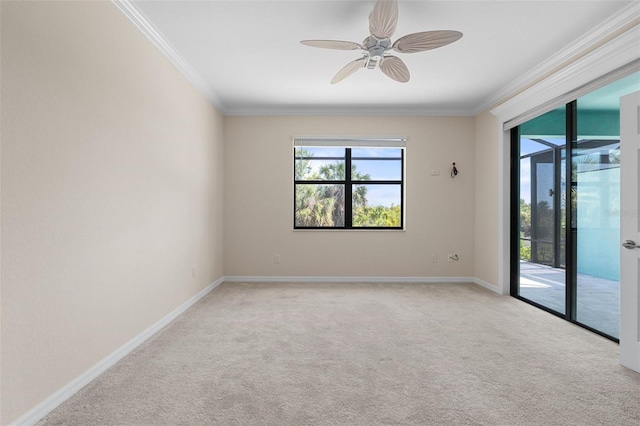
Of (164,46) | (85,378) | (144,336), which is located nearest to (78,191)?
(85,378)

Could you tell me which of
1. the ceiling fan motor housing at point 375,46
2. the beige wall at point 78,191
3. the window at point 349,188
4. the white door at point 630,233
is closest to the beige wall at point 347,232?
the window at point 349,188

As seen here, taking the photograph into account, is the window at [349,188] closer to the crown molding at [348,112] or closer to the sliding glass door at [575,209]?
the crown molding at [348,112]

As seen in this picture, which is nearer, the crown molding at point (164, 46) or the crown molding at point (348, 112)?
the crown molding at point (164, 46)

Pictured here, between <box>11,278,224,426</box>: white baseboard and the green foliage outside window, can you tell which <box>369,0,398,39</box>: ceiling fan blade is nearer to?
the green foliage outside window

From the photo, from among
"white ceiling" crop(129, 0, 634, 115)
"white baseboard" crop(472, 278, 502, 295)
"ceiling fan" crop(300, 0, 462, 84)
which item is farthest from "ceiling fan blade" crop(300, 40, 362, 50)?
"white baseboard" crop(472, 278, 502, 295)

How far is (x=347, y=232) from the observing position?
205 inches

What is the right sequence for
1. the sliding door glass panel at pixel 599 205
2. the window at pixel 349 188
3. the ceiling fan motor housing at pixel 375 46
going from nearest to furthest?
the ceiling fan motor housing at pixel 375 46
the sliding door glass panel at pixel 599 205
the window at pixel 349 188

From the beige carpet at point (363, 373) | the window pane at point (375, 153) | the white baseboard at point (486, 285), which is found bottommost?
the beige carpet at point (363, 373)

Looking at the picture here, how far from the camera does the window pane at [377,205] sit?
5289 mm

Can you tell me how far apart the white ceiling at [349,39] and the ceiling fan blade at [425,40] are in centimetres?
24

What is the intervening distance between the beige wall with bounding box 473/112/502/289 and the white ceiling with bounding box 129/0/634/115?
1.29 ft

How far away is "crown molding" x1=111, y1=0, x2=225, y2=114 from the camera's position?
8.24 ft

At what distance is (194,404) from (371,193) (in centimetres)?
396

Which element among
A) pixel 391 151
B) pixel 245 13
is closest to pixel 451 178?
pixel 391 151
